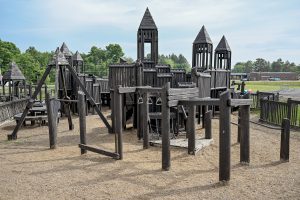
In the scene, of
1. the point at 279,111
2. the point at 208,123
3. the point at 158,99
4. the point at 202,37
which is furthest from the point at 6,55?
the point at 208,123

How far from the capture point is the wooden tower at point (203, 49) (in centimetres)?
1894

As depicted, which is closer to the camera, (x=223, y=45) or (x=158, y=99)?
(x=158, y=99)

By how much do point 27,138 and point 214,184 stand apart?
9.19 meters

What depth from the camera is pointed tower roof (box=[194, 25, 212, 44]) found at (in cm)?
1891

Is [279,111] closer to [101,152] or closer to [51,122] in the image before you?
[101,152]

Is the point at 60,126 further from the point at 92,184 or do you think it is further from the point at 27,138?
the point at 92,184

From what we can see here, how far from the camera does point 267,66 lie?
170 m

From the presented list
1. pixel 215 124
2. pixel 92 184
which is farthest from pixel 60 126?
pixel 92 184

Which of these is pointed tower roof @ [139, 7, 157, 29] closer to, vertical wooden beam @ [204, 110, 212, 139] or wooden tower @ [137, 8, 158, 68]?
wooden tower @ [137, 8, 158, 68]

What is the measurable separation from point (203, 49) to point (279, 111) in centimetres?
640

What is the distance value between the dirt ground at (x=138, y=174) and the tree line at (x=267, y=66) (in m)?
155

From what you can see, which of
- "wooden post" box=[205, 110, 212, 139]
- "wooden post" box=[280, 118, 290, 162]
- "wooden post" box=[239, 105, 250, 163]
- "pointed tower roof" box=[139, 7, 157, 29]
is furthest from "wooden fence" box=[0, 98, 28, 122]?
"wooden post" box=[280, 118, 290, 162]

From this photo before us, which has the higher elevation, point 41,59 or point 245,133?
point 41,59

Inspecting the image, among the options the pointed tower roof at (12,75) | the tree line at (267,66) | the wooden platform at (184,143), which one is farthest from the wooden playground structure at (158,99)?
the tree line at (267,66)
